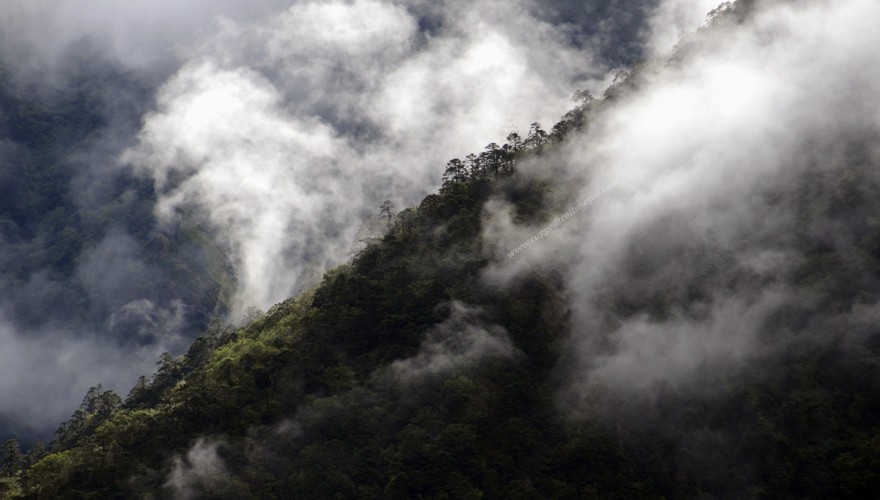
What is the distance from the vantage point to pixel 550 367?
112875 millimetres

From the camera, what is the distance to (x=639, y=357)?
114 m

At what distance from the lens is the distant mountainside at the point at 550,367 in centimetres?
9912

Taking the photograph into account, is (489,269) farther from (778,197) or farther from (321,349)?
(778,197)

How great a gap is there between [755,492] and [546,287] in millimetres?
36749

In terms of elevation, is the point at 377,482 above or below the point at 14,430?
below

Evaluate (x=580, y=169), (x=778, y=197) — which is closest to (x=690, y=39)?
(x=580, y=169)

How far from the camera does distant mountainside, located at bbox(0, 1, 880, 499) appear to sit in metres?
99.1

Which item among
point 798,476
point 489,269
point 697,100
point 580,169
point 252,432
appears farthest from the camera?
point 697,100

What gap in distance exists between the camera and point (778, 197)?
127m

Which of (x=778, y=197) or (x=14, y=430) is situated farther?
(x=14, y=430)

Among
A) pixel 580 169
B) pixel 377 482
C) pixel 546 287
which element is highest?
pixel 580 169

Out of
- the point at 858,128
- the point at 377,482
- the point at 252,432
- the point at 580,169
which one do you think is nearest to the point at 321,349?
the point at 252,432

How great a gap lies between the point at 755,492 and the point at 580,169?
6277 cm

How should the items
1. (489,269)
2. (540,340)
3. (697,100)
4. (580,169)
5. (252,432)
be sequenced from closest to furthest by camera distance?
1. (252,432)
2. (540,340)
3. (489,269)
4. (580,169)
5. (697,100)
